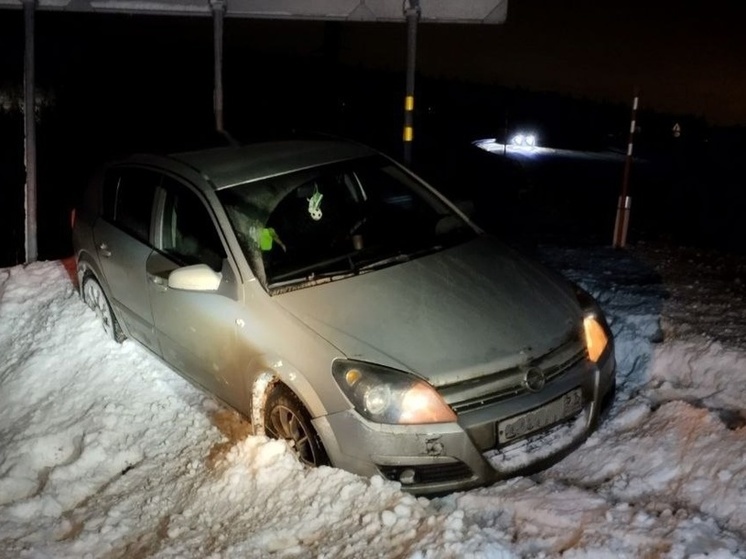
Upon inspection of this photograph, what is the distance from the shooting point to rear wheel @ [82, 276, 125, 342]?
610cm

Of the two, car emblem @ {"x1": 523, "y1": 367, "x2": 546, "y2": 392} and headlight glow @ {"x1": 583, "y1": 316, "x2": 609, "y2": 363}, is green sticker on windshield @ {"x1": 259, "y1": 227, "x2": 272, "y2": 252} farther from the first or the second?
headlight glow @ {"x1": 583, "y1": 316, "x2": 609, "y2": 363}

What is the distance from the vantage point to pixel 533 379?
13.1ft

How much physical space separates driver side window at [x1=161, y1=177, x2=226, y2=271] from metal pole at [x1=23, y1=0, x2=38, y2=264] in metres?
3.49

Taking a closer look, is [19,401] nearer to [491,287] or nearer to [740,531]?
[491,287]

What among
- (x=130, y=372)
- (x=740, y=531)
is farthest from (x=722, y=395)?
(x=130, y=372)

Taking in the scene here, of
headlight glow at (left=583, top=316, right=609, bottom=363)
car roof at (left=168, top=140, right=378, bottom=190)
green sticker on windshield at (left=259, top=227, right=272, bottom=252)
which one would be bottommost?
headlight glow at (left=583, top=316, right=609, bottom=363)

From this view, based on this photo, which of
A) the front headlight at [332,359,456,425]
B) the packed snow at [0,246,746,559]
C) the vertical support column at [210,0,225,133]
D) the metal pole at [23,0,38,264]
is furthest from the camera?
the vertical support column at [210,0,225,133]

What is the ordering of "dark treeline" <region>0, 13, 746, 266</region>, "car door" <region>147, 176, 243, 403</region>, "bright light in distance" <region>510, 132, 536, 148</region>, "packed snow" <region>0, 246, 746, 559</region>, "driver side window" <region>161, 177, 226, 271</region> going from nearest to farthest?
Answer: "packed snow" <region>0, 246, 746, 559</region> < "car door" <region>147, 176, 243, 403</region> < "driver side window" <region>161, 177, 226, 271</region> < "dark treeline" <region>0, 13, 746, 266</region> < "bright light in distance" <region>510, 132, 536, 148</region>

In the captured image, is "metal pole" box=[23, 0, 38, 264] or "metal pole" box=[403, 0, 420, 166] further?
"metal pole" box=[403, 0, 420, 166]

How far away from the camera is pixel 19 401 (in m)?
5.67

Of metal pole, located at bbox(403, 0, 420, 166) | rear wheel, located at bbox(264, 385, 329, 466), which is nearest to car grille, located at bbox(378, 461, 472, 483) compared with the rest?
rear wheel, located at bbox(264, 385, 329, 466)

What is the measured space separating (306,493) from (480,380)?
102cm

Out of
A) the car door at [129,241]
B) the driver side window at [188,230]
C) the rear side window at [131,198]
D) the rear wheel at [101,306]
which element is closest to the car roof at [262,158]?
the driver side window at [188,230]

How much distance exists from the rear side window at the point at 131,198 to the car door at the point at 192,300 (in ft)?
0.65
